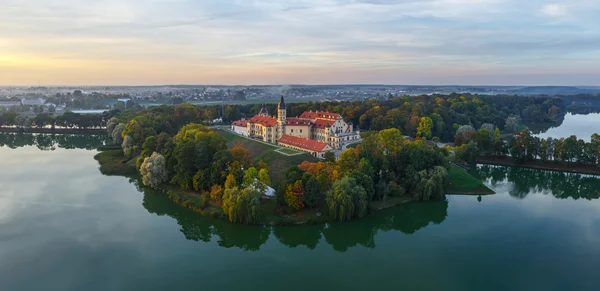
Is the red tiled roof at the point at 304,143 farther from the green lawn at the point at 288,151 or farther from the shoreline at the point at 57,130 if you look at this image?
the shoreline at the point at 57,130

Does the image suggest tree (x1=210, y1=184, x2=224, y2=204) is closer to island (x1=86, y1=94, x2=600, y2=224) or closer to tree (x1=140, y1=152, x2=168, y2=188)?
island (x1=86, y1=94, x2=600, y2=224)

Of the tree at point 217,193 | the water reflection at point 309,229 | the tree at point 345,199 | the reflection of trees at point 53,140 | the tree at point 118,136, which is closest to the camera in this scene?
the water reflection at point 309,229

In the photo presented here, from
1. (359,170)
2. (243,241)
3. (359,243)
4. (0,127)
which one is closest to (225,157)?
(243,241)

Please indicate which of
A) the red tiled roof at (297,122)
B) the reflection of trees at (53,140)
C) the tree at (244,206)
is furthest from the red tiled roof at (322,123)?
the reflection of trees at (53,140)

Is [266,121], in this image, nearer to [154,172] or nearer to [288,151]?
[288,151]

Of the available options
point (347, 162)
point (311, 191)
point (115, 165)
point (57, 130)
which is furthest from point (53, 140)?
point (311, 191)

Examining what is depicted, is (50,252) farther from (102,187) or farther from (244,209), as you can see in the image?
(102,187)
